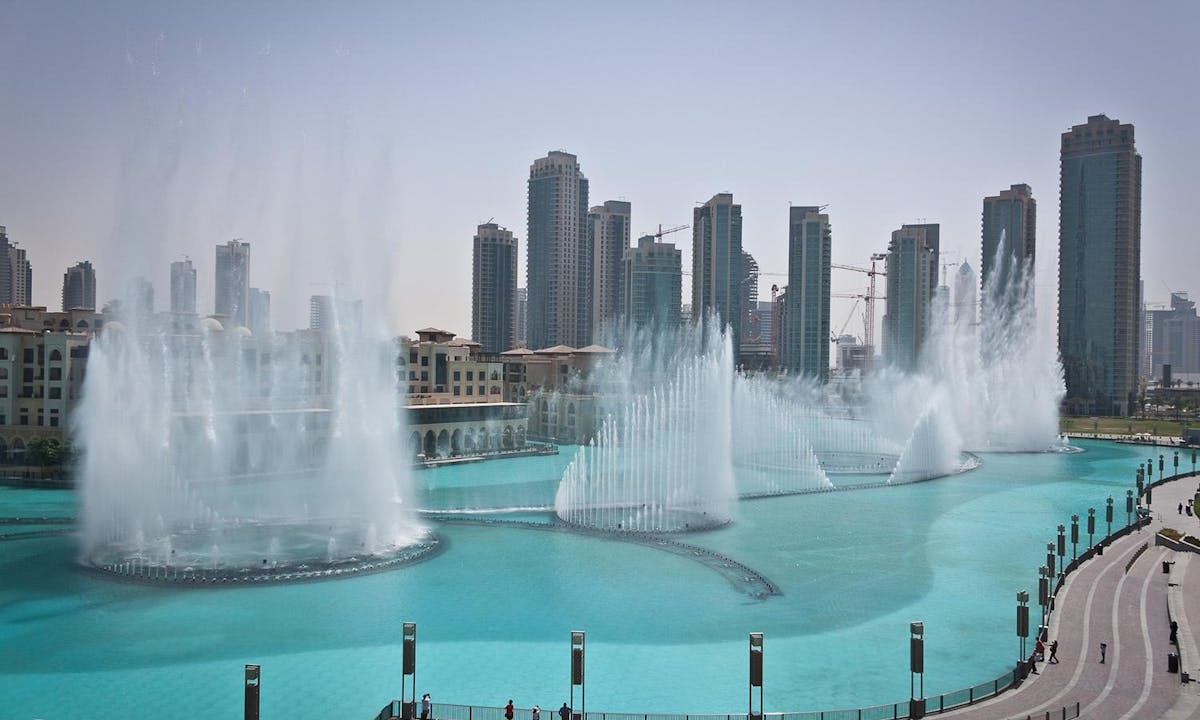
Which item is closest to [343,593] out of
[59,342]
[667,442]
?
[667,442]

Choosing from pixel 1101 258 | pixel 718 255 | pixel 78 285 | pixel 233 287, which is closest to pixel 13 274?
pixel 78 285

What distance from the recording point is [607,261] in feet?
498

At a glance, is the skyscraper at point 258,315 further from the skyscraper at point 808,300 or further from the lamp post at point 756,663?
the skyscraper at point 808,300

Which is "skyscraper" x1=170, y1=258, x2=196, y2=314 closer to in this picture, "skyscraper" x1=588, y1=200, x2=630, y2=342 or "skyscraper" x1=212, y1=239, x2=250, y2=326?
"skyscraper" x1=212, y1=239, x2=250, y2=326

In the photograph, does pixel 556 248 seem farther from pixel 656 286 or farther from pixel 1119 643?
pixel 1119 643

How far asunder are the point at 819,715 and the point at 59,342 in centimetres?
4991

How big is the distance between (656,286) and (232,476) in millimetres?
94095

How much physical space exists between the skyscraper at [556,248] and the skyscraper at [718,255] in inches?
712

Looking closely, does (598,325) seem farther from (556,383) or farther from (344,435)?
(344,435)

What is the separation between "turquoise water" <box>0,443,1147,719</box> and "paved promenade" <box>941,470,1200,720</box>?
1.57 metres

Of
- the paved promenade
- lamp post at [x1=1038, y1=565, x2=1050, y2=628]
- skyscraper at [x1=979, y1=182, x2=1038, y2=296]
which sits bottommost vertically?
the paved promenade

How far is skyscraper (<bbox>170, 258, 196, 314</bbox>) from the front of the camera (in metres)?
50.6

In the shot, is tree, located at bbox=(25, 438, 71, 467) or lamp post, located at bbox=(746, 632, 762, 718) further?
tree, located at bbox=(25, 438, 71, 467)

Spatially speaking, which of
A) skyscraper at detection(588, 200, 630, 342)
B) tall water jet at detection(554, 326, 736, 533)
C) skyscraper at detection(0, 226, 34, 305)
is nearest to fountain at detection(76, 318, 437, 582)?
tall water jet at detection(554, 326, 736, 533)
